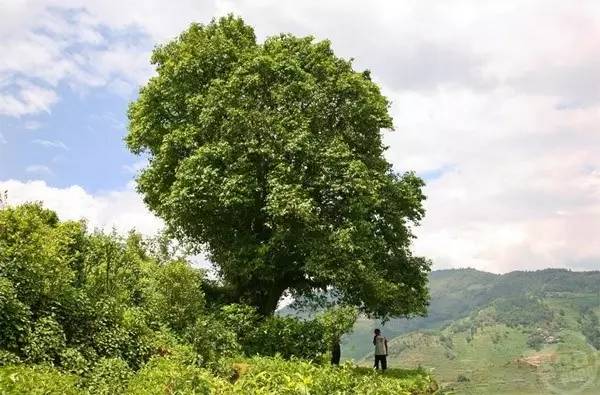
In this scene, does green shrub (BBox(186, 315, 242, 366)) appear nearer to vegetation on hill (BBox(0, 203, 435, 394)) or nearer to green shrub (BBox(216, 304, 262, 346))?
vegetation on hill (BBox(0, 203, 435, 394))

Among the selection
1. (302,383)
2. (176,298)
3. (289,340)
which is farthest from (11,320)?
(289,340)

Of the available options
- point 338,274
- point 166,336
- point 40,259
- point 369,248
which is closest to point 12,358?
point 40,259

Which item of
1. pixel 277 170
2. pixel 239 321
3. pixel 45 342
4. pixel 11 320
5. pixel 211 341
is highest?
pixel 277 170

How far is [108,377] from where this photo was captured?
58.7ft

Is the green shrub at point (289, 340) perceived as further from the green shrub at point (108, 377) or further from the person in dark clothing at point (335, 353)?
the green shrub at point (108, 377)

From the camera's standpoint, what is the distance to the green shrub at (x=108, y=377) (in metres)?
16.4

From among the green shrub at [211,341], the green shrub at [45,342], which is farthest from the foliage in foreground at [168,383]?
the green shrub at [211,341]

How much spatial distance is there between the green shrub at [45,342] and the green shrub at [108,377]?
4.31 ft

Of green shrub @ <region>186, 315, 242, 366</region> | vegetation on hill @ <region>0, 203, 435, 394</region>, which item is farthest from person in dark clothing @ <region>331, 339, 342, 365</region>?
green shrub @ <region>186, 315, 242, 366</region>

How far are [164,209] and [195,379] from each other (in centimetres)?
2007

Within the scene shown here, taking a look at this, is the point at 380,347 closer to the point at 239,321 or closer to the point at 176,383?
the point at 239,321

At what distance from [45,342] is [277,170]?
53.3 feet

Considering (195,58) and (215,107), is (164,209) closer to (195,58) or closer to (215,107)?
(215,107)

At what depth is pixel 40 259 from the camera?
67.0ft
